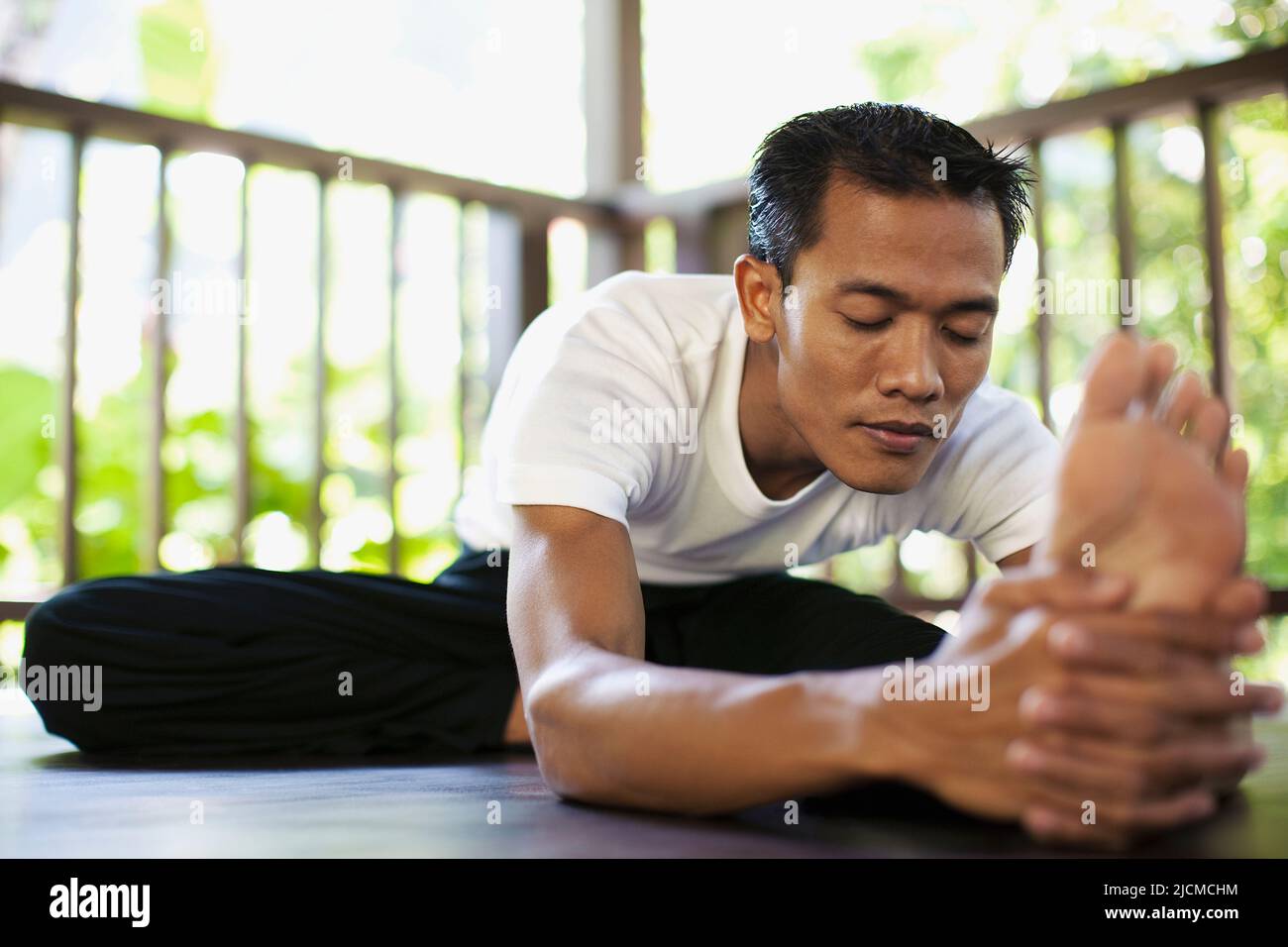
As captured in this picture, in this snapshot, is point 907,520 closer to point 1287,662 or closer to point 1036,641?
point 1036,641

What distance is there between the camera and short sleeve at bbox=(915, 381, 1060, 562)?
1483 mm

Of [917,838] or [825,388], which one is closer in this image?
[917,838]

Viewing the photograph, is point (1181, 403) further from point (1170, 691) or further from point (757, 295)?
point (757, 295)

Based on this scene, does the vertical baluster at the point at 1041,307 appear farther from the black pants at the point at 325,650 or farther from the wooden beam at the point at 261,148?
the wooden beam at the point at 261,148

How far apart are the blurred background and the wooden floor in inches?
46.8

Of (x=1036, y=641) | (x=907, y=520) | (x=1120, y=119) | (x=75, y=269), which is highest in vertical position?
(x=1120, y=119)

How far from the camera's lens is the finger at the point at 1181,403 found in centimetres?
89

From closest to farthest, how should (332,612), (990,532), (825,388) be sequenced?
(825,388), (990,532), (332,612)

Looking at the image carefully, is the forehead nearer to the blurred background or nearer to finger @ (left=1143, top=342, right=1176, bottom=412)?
finger @ (left=1143, top=342, right=1176, bottom=412)

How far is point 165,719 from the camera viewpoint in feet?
5.20

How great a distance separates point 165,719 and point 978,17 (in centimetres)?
365

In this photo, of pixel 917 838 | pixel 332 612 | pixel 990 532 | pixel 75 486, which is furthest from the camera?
pixel 75 486

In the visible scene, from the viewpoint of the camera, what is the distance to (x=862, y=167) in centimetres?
128
